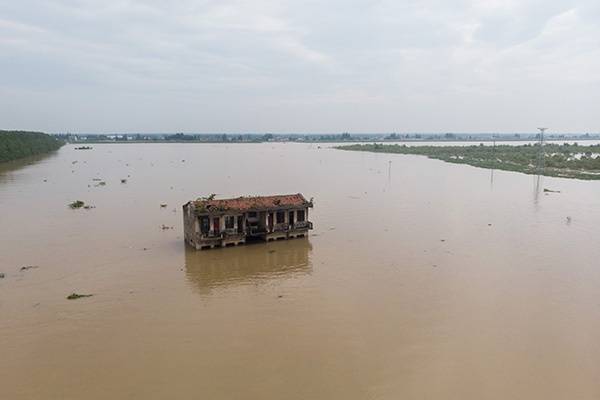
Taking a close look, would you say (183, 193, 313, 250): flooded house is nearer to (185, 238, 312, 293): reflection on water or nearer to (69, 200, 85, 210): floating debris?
(185, 238, 312, 293): reflection on water

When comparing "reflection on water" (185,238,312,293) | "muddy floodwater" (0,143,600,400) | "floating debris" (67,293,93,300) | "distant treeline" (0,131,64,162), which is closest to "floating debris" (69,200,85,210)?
"muddy floodwater" (0,143,600,400)

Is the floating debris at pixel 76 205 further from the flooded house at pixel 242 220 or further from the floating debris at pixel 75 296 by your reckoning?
the floating debris at pixel 75 296

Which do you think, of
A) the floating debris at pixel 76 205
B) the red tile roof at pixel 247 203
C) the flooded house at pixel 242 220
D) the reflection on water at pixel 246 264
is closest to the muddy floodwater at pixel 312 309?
the reflection on water at pixel 246 264

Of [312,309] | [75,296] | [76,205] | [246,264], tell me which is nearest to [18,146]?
[76,205]

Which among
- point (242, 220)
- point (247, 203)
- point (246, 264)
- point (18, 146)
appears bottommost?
point (246, 264)

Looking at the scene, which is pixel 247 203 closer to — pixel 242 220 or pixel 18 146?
pixel 242 220
